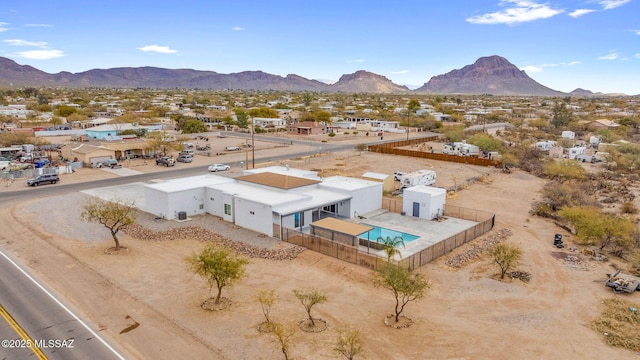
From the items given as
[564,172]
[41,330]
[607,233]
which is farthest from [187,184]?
[564,172]

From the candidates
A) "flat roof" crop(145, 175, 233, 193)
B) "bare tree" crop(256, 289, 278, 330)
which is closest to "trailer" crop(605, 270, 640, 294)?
"bare tree" crop(256, 289, 278, 330)

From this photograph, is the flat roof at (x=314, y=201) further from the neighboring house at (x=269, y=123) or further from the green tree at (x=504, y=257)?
the neighboring house at (x=269, y=123)

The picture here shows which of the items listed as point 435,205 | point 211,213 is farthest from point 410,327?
point 211,213

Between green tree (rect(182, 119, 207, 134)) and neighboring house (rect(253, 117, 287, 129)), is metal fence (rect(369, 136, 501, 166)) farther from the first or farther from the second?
green tree (rect(182, 119, 207, 134))

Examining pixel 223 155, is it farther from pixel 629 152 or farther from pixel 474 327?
pixel 629 152

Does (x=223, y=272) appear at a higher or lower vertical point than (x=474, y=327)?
higher

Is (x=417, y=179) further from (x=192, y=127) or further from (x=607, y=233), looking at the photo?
(x=192, y=127)
